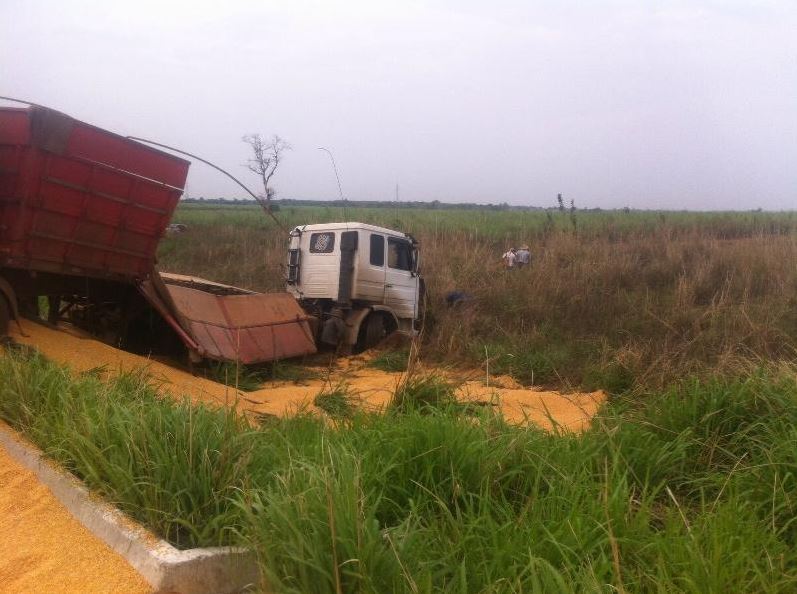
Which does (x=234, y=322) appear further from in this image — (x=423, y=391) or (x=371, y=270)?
(x=423, y=391)

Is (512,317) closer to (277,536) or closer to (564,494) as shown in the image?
(564,494)

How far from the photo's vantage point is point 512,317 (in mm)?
13234

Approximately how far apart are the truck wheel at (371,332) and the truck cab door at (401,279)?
1.05ft

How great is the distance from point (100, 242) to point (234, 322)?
7.79 feet

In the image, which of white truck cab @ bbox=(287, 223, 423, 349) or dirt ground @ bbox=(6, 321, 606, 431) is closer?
dirt ground @ bbox=(6, 321, 606, 431)

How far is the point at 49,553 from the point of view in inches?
123

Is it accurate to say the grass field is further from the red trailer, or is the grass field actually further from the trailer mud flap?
the red trailer

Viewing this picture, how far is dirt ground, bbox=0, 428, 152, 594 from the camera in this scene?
9.41ft

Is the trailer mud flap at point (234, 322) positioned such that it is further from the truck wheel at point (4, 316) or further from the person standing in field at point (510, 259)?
the person standing in field at point (510, 259)

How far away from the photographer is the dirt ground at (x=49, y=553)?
2867mm

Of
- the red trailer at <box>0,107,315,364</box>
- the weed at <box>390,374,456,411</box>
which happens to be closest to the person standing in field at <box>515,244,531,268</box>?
the red trailer at <box>0,107,315,364</box>

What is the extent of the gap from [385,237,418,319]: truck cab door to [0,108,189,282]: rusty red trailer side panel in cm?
432

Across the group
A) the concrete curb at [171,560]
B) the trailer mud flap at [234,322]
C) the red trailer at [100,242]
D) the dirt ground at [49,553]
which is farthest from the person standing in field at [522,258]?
the concrete curb at [171,560]

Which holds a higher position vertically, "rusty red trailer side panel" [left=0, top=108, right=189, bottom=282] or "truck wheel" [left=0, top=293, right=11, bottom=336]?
"rusty red trailer side panel" [left=0, top=108, right=189, bottom=282]
